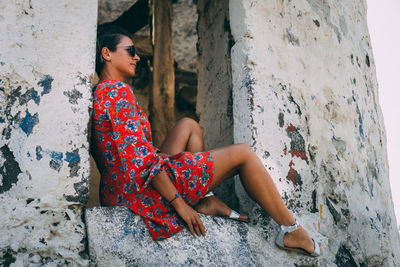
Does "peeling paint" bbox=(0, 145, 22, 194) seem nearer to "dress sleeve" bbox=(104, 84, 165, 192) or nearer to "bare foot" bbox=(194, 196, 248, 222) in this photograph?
"dress sleeve" bbox=(104, 84, 165, 192)

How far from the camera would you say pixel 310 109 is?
8.04 ft

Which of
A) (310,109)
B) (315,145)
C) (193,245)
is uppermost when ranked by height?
(310,109)

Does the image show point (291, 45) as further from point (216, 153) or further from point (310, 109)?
point (216, 153)

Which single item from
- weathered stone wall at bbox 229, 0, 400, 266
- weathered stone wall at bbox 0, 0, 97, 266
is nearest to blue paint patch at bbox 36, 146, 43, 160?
weathered stone wall at bbox 0, 0, 97, 266

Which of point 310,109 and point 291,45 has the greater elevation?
point 291,45

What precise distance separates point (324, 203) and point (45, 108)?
5.20ft

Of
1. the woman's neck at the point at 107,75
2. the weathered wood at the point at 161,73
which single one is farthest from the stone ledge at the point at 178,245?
the weathered wood at the point at 161,73

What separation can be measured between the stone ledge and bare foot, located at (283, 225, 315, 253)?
0.26ft

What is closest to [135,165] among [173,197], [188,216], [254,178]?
[173,197]

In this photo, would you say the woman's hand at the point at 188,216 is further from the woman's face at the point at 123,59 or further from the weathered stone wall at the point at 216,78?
the woman's face at the point at 123,59

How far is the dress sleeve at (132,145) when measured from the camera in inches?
65.2

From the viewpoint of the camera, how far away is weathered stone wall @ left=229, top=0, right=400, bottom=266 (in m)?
2.18

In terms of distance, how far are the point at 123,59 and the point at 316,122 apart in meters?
1.22

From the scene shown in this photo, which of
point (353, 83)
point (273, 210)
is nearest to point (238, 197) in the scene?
point (273, 210)
